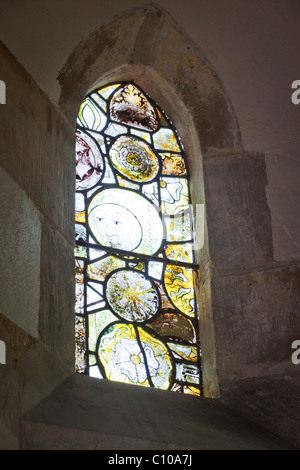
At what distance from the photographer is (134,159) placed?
4.71 metres

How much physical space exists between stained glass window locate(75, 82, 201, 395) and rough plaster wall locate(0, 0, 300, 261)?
0.41m

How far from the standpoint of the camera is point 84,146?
4551 millimetres

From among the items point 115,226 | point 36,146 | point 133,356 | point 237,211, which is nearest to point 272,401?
point 133,356

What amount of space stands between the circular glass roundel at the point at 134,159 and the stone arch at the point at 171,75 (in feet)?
0.64

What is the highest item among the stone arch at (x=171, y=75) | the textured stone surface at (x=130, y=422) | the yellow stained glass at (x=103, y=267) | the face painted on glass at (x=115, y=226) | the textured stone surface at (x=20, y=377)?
the stone arch at (x=171, y=75)

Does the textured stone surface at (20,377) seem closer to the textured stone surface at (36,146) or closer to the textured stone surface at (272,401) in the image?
the textured stone surface at (36,146)

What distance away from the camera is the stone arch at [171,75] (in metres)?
4.48

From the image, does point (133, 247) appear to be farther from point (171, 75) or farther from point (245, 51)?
point (245, 51)

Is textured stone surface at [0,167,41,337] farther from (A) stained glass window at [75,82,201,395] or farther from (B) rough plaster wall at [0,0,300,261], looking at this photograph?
(B) rough plaster wall at [0,0,300,261]

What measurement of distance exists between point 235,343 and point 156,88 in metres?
1.48

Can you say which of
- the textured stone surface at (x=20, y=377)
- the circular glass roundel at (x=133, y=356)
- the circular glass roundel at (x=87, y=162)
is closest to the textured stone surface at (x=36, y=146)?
the circular glass roundel at (x=87, y=162)
